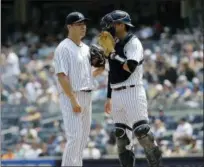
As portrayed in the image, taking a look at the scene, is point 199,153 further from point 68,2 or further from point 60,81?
point 68,2

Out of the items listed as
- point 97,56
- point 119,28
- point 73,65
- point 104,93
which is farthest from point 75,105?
point 104,93

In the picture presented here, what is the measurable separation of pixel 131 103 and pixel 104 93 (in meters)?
9.16

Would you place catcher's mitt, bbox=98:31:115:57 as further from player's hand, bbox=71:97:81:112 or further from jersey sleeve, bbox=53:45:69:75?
player's hand, bbox=71:97:81:112

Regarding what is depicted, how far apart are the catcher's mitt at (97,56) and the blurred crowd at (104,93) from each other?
653 centimetres

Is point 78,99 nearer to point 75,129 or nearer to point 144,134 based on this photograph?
point 75,129

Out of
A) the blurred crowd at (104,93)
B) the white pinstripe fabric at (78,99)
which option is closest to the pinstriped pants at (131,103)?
the white pinstripe fabric at (78,99)

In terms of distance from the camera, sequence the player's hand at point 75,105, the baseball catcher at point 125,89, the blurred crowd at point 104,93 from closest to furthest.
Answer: the player's hand at point 75,105, the baseball catcher at point 125,89, the blurred crowd at point 104,93

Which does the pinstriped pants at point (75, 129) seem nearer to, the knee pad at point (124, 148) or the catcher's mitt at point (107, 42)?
the knee pad at point (124, 148)

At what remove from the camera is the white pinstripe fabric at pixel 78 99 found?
7418mm

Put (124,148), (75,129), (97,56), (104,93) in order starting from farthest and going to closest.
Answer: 1. (104,93)
2. (97,56)
3. (124,148)
4. (75,129)

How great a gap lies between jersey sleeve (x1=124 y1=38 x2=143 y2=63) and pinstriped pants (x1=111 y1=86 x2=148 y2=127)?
335 millimetres

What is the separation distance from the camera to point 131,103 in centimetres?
744

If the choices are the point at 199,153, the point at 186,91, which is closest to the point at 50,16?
the point at 186,91

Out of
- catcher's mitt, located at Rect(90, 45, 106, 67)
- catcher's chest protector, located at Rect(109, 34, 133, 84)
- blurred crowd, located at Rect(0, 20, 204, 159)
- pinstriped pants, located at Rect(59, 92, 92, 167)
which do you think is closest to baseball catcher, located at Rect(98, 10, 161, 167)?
catcher's chest protector, located at Rect(109, 34, 133, 84)
